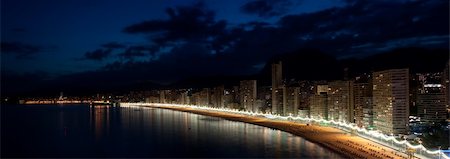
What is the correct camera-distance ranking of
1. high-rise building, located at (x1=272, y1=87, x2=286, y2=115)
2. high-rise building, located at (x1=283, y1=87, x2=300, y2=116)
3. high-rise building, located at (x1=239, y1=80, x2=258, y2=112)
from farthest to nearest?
high-rise building, located at (x1=239, y1=80, x2=258, y2=112)
high-rise building, located at (x1=272, y1=87, x2=286, y2=115)
high-rise building, located at (x1=283, y1=87, x2=300, y2=116)

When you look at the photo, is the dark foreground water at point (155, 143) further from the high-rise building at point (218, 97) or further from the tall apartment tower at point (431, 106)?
the high-rise building at point (218, 97)

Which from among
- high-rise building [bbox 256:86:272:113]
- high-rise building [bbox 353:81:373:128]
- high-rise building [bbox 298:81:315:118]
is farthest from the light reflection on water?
high-rise building [bbox 256:86:272:113]

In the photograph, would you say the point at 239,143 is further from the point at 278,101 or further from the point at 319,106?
the point at 278,101

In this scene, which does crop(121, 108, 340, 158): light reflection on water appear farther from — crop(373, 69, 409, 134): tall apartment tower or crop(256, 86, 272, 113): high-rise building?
crop(256, 86, 272, 113): high-rise building

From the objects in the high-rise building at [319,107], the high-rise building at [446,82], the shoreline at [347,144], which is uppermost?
the high-rise building at [446,82]

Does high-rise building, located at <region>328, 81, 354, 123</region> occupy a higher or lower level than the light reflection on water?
higher

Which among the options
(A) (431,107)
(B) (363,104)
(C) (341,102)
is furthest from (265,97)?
(A) (431,107)

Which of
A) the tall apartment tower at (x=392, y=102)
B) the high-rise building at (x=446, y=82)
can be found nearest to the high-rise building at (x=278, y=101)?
the high-rise building at (x=446, y=82)
